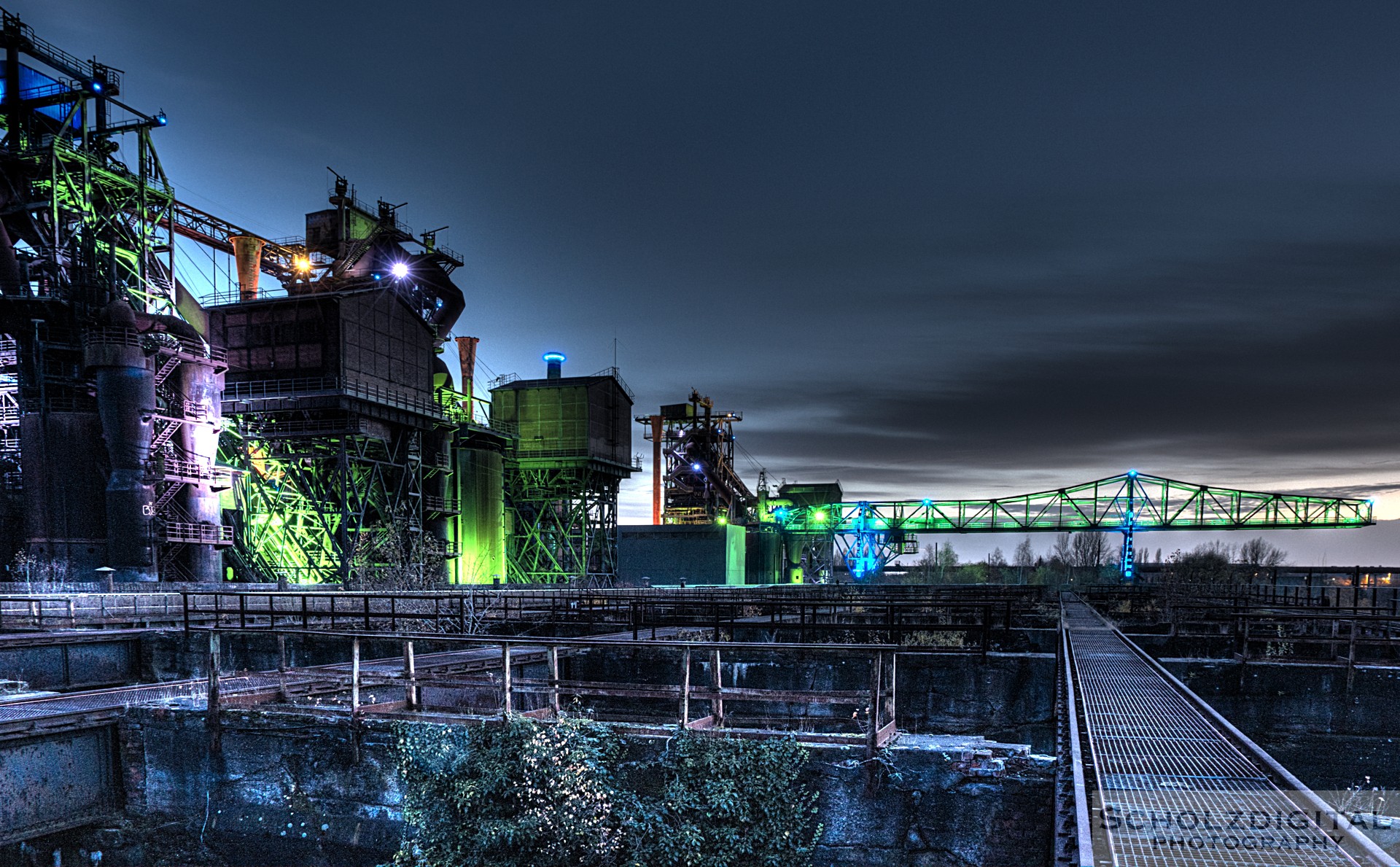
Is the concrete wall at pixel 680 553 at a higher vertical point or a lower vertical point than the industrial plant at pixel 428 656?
lower

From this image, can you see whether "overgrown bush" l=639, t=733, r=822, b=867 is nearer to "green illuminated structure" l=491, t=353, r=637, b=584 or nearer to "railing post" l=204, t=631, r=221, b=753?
"railing post" l=204, t=631, r=221, b=753

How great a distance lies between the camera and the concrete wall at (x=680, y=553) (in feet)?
220

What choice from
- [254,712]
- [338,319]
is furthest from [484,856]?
[338,319]

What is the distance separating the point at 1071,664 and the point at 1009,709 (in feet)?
10.1

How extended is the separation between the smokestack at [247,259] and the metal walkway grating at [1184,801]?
6213cm

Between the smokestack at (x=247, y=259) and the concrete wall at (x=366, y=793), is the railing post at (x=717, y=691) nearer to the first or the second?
the concrete wall at (x=366, y=793)

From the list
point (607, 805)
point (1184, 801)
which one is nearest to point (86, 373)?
point (607, 805)

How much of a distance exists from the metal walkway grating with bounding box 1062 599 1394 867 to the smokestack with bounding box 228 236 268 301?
62132mm

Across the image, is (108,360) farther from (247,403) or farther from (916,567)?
(916,567)

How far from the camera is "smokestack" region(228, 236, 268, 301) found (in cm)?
5869

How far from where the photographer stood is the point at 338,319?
46406 mm

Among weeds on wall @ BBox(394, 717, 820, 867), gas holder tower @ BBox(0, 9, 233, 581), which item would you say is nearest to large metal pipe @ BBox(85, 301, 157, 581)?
gas holder tower @ BBox(0, 9, 233, 581)

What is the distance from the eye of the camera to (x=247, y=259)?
195 ft

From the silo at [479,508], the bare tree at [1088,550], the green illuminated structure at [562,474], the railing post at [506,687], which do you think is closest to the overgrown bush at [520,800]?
the railing post at [506,687]
